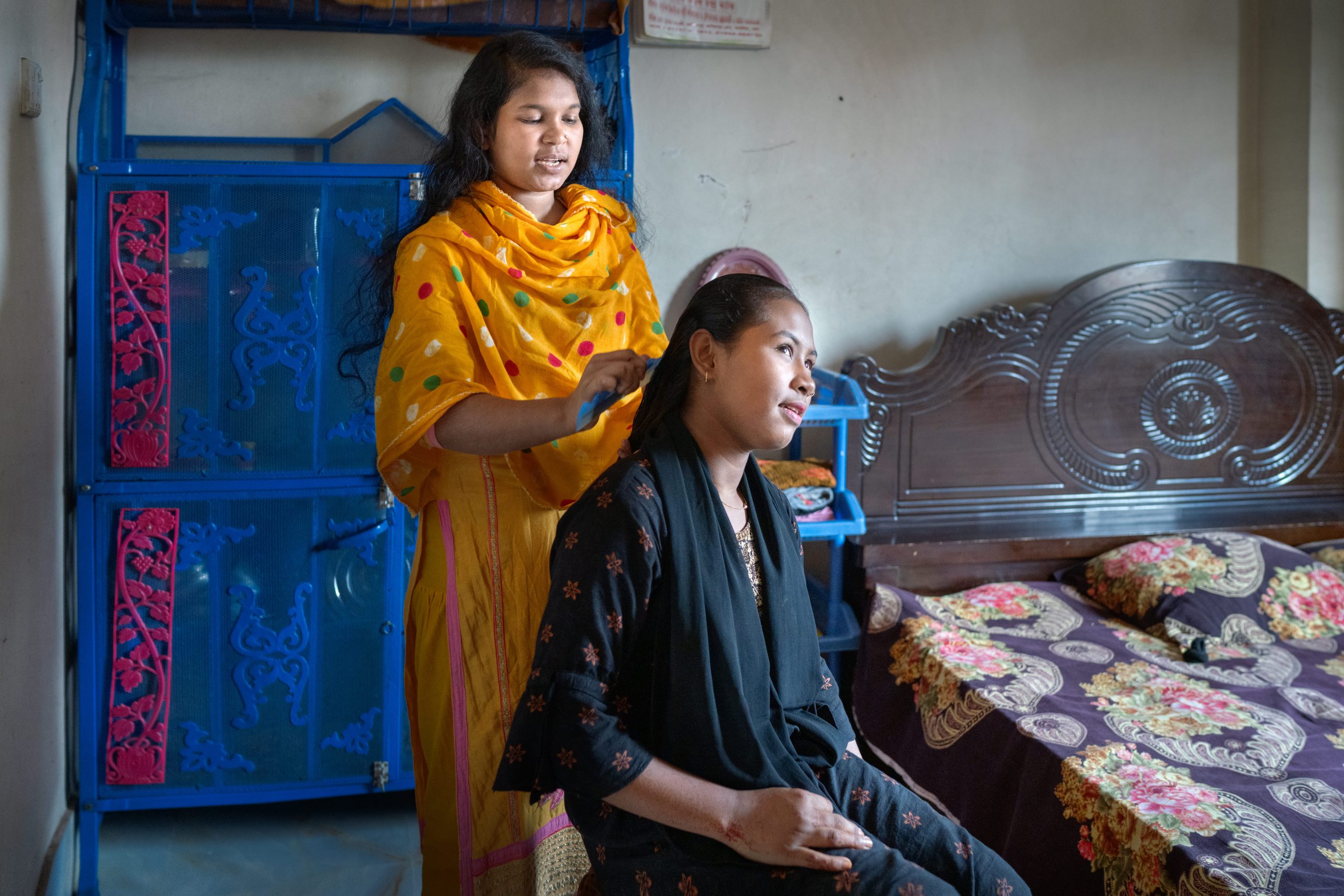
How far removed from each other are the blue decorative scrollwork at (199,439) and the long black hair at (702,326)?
4.50 feet

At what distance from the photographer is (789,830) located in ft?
3.79

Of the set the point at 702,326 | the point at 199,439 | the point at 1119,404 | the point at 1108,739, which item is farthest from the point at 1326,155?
the point at 199,439

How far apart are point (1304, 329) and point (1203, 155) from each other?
2.22 feet

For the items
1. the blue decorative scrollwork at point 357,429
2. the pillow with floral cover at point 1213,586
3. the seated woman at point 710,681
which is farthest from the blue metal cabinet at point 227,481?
the pillow with floral cover at point 1213,586

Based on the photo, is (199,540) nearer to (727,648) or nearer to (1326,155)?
(727,648)

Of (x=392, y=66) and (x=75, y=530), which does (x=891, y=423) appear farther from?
(x=75, y=530)

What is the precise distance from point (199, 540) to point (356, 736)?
0.63 m

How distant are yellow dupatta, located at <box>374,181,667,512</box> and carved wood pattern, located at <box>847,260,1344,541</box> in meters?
1.55

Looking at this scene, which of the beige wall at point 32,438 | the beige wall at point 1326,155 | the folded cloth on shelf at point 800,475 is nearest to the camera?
the beige wall at point 32,438

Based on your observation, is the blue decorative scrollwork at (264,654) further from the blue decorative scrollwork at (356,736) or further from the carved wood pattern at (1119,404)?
the carved wood pattern at (1119,404)

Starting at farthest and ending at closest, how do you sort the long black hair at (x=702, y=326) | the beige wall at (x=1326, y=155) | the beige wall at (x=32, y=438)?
1. the beige wall at (x=1326, y=155)
2. the beige wall at (x=32, y=438)
3. the long black hair at (x=702, y=326)

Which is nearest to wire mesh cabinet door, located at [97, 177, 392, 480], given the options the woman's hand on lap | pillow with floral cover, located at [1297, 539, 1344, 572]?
the woman's hand on lap

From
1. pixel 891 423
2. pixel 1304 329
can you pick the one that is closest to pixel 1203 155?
pixel 1304 329

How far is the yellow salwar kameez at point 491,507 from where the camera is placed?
1.45 m
